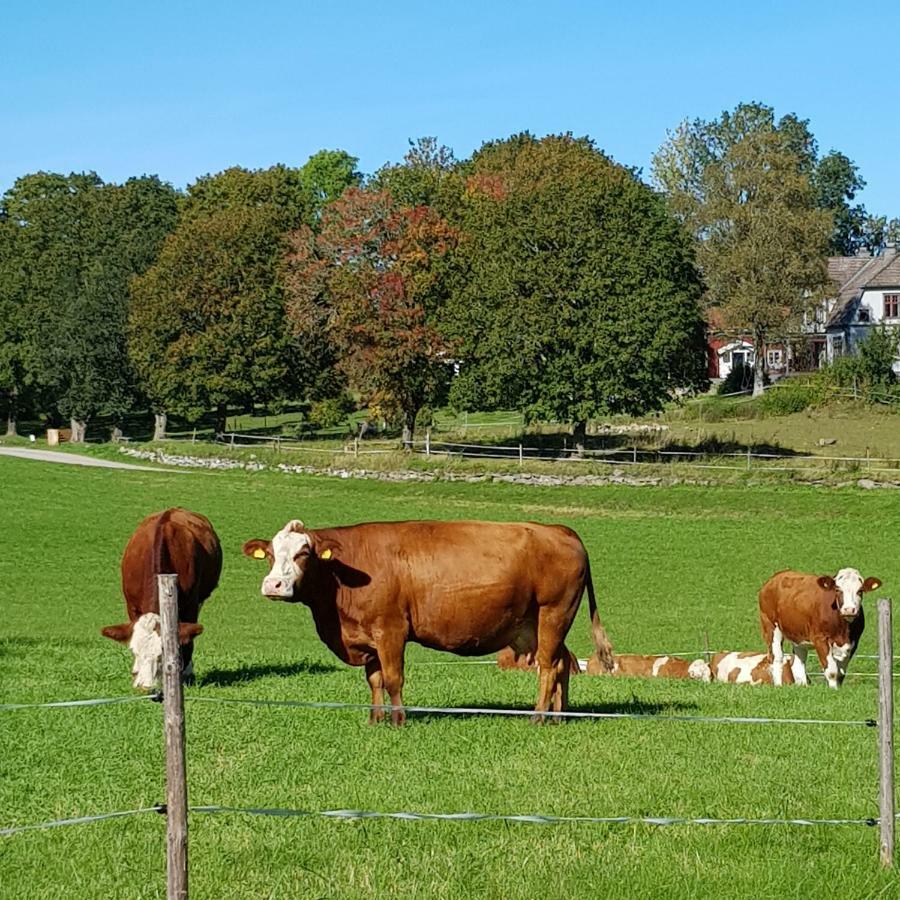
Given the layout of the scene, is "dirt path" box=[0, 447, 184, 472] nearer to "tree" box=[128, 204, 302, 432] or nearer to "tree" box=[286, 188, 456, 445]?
"tree" box=[128, 204, 302, 432]

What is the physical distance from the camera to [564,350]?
64312 millimetres

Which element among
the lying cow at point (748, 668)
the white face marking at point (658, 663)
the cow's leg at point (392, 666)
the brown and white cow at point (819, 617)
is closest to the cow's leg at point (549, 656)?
the cow's leg at point (392, 666)

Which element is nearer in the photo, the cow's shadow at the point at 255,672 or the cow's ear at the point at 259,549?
the cow's ear at the point at 259,549

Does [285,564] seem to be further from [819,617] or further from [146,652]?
[819,617]

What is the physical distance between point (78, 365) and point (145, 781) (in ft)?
246

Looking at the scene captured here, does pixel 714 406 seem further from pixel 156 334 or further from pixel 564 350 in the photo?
pixel 156 334

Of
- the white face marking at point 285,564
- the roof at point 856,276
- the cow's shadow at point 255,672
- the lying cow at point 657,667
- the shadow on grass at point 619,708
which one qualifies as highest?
the roof at point 856,276

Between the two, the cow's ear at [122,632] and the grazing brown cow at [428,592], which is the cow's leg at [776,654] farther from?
the cow's ear at [122,632]

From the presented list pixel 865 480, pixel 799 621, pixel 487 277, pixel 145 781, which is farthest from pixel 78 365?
pixel 145 781

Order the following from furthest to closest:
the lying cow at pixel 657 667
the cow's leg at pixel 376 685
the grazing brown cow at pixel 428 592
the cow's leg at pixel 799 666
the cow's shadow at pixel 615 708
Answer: the lying cow at pixel 657 667, the cow's leg at pixel 799 666, the cow's shadow at pixel 615 708, the grazing brown cow at pixel 428 592, the cow's leg at pixel 376 685

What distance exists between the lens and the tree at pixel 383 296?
69.4 meters

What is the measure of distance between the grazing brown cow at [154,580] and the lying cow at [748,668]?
786cm

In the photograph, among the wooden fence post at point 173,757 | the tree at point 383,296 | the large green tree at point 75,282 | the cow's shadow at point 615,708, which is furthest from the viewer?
the large green tree at point 75,282

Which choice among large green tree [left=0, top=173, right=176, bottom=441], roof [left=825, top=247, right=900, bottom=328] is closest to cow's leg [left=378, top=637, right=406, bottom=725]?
large green tree [left=0, top=173, right=176, bottom=441]
